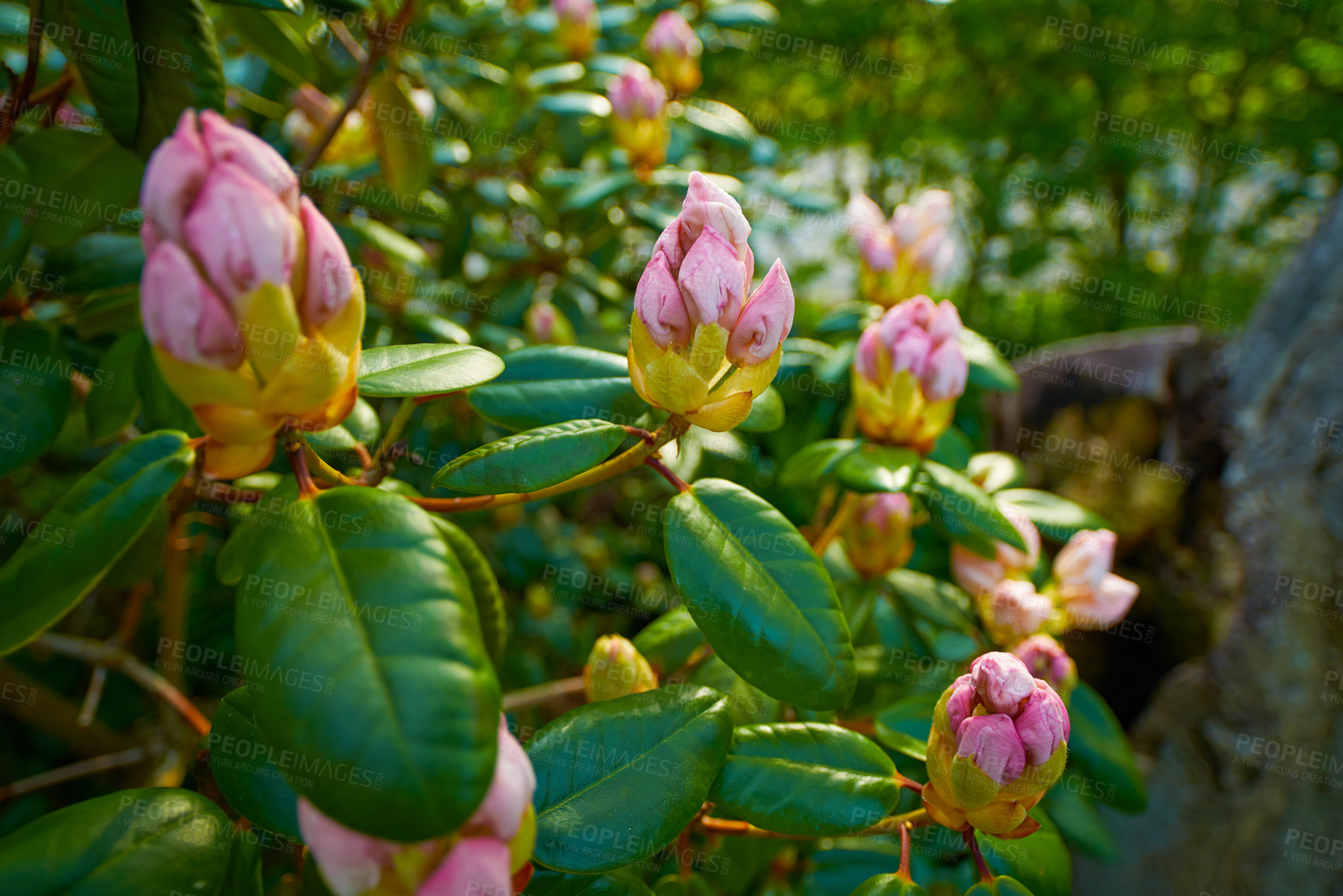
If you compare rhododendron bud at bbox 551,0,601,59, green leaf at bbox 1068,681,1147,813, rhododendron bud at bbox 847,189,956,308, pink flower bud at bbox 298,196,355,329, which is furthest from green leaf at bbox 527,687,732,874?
rhododendron bud at bbox 551,0,601,59

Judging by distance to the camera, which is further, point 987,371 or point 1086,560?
point 987,371

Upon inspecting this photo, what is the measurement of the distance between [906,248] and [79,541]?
1155 mm

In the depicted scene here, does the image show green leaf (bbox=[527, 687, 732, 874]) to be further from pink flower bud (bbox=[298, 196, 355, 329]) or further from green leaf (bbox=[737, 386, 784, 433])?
pink flower bud (bbox=[298, 196, 355, 329])

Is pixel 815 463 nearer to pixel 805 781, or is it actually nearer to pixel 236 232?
pixel 805 781

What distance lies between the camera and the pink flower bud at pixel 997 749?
64 cm

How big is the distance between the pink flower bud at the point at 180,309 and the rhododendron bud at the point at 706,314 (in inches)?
11.6

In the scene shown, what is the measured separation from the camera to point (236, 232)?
1.41ft

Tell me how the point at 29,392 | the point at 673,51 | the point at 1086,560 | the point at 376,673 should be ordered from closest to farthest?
the point at 376,673 → the point at 29,392 → the point at 1086,560 → the point at 673,51

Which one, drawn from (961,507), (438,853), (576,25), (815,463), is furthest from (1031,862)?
(576,25)

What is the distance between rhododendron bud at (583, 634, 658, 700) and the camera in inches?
33.8

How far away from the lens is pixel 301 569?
47 centimetres

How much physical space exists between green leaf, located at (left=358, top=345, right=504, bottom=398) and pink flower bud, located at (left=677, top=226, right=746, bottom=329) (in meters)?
0.18

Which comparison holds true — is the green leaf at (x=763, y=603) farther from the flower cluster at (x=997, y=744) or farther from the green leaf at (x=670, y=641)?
the green leaf at (x=670, y=641)

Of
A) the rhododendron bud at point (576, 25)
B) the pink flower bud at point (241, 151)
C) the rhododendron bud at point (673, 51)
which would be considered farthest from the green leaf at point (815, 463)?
the rhododendron bud at point (576, 25)
